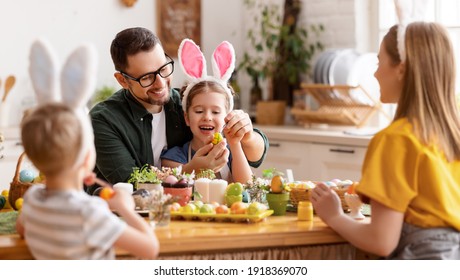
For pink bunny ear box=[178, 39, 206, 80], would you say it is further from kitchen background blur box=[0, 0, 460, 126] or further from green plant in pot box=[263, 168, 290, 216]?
kitchen background blur box=[0, 0, 460, 126]

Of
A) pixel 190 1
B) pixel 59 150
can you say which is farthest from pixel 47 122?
pixel 190 1

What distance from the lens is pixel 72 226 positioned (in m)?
1.92

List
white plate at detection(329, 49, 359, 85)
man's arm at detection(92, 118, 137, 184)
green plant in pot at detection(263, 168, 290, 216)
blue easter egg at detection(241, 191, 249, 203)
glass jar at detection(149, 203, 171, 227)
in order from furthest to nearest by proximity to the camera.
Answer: white plate at detection(329, 49, 359, 85) < man's arm at detection(92, 118, 137, 184) < blue easter egg at detection(241, 191, 249, 203) < green plant in pot at detection(263, 168, 290, 216) < glass jar at detection(149, 203, 171, 227)

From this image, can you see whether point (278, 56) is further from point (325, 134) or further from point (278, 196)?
point (278, 196)

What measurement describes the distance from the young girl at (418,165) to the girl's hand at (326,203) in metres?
0.09

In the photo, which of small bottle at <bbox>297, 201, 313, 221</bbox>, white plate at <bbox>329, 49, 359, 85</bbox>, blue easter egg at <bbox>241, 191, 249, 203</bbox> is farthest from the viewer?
white plate at <bbox>329, 49, 359, 85</bbox>

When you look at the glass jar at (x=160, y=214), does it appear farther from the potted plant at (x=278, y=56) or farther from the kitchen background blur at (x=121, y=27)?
the potted plant at (x=278, y=56)

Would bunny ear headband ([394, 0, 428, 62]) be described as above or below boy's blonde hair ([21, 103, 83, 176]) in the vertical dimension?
above

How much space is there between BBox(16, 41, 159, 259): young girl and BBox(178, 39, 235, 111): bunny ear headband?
1.18 m

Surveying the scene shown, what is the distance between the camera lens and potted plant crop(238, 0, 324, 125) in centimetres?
539

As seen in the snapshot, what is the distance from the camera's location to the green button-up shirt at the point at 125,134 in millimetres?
3135

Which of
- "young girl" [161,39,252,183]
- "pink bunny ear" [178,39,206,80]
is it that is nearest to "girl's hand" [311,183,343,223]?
"young girl" [161,39,252,183]

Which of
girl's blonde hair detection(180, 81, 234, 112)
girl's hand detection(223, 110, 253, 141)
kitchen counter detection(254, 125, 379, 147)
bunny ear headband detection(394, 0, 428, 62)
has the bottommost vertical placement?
kitchen counter detection(254, 125, 379, 147)
